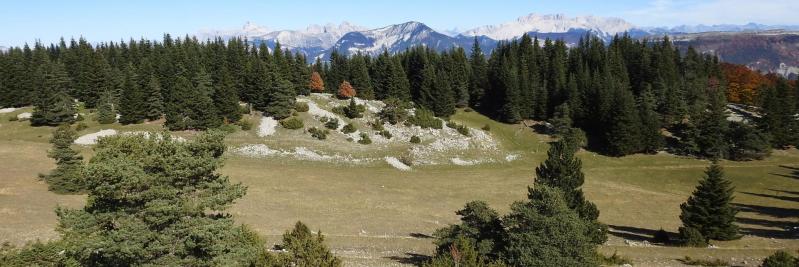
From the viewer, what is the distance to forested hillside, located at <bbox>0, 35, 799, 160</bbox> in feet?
250

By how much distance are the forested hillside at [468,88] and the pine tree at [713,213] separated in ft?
131

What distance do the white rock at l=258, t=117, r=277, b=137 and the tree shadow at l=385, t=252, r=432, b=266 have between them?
48183 mm

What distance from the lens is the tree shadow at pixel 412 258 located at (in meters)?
27.7

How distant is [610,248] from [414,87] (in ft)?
259

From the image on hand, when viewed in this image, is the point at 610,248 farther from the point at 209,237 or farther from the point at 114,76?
the point at 114,76

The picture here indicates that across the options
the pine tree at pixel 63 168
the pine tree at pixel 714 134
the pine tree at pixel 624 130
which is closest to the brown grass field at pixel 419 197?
the pine tree at pixel 63 168

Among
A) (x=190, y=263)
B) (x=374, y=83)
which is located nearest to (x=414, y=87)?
(x=374, y=83)

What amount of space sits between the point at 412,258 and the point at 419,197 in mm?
21960

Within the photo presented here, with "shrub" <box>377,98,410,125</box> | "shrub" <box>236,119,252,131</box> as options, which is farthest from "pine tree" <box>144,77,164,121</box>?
"shrub" <box>377,98,410,125</box>

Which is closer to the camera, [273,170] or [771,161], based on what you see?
[273,170]

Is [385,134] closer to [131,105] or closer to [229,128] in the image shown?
[229,128]

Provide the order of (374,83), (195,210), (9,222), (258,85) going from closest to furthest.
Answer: (195,210)
(9,222)
(258,85)
(374,83)

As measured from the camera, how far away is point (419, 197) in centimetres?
5094

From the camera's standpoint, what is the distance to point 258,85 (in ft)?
266
